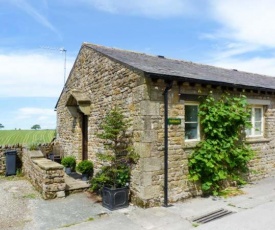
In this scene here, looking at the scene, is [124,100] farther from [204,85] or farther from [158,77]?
[204,85]

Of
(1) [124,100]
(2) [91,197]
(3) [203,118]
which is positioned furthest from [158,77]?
(2) [91,197]

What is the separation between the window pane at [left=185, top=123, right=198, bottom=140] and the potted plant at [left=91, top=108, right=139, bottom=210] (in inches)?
72.0

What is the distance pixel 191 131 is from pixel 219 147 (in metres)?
0.99

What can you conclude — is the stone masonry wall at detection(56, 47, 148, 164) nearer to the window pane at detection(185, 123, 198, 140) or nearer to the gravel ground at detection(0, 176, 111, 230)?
the window pane at detection(185, 123, 198, 140)

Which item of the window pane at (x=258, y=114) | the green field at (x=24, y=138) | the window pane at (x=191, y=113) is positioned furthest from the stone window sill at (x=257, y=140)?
the green field at (x=24, y=138)

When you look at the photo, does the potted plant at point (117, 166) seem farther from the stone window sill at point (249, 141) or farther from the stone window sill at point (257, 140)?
the stone window sill at point (257, 140)

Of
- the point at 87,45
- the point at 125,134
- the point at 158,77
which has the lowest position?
the point at 125,134

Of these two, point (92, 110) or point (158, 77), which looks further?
point (92, 110)

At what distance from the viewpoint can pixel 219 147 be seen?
27.2ft

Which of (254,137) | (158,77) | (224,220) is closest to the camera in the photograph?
(224,220)

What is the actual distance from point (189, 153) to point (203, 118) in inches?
47.3

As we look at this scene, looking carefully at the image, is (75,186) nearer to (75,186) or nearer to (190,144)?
(75,186)

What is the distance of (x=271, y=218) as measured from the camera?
611 centimetres

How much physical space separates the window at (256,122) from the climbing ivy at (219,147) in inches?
48.9
